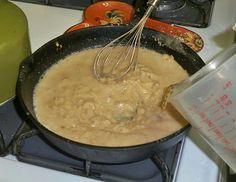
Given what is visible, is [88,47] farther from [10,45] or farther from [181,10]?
[181,10]

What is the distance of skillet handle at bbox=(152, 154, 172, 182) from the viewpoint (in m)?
0.66

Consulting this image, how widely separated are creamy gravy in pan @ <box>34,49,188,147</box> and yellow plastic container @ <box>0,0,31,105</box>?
0.07m

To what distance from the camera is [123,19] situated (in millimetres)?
986

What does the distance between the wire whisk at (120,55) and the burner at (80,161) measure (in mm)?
157

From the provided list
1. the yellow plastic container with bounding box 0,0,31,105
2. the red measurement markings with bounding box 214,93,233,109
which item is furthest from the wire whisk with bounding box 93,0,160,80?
the red measurement markings with bounding box 214,93,233,109

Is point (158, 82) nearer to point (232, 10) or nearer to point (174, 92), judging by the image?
point (174, 92)

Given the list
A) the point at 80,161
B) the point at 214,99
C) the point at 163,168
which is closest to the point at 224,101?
the point at 214,99

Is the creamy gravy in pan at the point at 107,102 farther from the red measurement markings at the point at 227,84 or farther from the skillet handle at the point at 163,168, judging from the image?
the red measurement markings at the point at 227,84

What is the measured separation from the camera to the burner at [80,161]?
0.68m

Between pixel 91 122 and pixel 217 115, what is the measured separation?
210 mm

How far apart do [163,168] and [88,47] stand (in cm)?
30

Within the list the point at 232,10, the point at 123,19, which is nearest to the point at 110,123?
the point at 123,19

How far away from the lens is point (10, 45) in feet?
2.57

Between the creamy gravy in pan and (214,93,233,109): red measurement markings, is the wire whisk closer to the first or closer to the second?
the creamy gravy in pan
